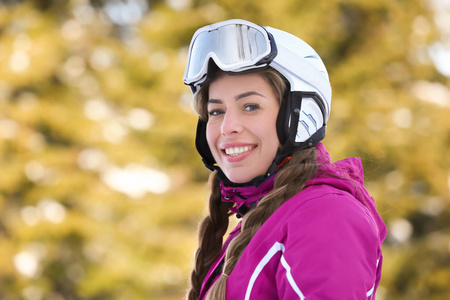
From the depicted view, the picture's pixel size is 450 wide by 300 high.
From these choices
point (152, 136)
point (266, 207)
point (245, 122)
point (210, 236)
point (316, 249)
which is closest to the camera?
point (316, 249)

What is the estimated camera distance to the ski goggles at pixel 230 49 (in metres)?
1.82

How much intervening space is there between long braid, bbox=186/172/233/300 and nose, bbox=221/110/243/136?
0.41 metres

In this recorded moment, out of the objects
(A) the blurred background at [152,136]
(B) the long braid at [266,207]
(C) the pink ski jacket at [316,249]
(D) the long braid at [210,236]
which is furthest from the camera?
(A) the blurred background at [152,136]

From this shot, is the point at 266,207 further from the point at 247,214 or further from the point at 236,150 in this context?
the point at 236,150

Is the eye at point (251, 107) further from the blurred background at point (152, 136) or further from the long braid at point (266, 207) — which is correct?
the blurred background at point (152, 136)

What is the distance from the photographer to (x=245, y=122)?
1.81 m

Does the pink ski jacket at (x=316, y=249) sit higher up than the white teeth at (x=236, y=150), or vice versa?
the white teeth at (x=236, y=150)

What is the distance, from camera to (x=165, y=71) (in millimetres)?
8883

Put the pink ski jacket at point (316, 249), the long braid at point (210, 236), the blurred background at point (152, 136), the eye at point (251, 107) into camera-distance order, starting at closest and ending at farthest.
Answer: the pink ski jacket at point (316, 249)
the eye at point (251, 107)
the long braid at point (210, 236)
the blurred background at point (152, 136)

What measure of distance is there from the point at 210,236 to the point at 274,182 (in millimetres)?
556

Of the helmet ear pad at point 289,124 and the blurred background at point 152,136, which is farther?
the blurred background at point 152,136

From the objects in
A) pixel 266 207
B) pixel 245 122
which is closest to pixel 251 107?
pixel 245 122

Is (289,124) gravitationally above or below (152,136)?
below

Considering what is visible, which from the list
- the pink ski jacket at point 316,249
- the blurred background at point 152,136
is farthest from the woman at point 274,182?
the blurred background at point 152,136
